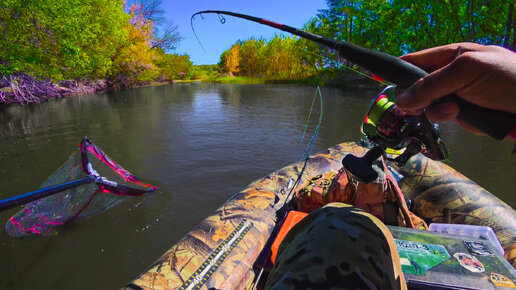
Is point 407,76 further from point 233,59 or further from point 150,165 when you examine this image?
point 233,59

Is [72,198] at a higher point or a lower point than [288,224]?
lower

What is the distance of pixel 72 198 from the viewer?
150 inches

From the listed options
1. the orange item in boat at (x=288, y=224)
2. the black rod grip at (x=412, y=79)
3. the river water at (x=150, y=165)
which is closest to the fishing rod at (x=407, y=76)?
the black rod grip at (x=412, y=79)

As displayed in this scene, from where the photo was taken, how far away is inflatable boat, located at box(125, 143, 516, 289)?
1276 millimetres

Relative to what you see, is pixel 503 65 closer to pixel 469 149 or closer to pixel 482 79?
Answer: pixel 482 79

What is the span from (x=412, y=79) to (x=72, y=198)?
4.72 metres

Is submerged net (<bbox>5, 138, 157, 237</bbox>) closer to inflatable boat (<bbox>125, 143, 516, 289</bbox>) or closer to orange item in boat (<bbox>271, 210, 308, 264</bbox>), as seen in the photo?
inflatable boat (<bbox>125, 143, 516, 289</bbox>)

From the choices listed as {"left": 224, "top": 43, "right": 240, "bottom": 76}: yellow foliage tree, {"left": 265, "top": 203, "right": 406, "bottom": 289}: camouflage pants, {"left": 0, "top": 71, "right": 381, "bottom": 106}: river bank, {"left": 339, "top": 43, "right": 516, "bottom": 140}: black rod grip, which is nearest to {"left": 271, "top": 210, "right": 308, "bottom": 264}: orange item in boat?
{"left": 265, "top": 203, "right": 406, "bottom": 289}: camouflage pants

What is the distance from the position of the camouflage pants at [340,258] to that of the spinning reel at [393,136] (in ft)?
1.29

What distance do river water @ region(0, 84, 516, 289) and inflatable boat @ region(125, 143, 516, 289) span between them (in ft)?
6.17

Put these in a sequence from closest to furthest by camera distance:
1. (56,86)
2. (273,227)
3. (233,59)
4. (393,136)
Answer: (393,136) < (273,227) < (56,86) < (233,59)

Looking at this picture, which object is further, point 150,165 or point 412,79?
point 150,165

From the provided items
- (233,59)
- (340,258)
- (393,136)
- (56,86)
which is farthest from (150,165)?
(233,59)

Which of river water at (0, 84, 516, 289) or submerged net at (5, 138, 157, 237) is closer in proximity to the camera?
river water at (0, 84, 516, 289)
